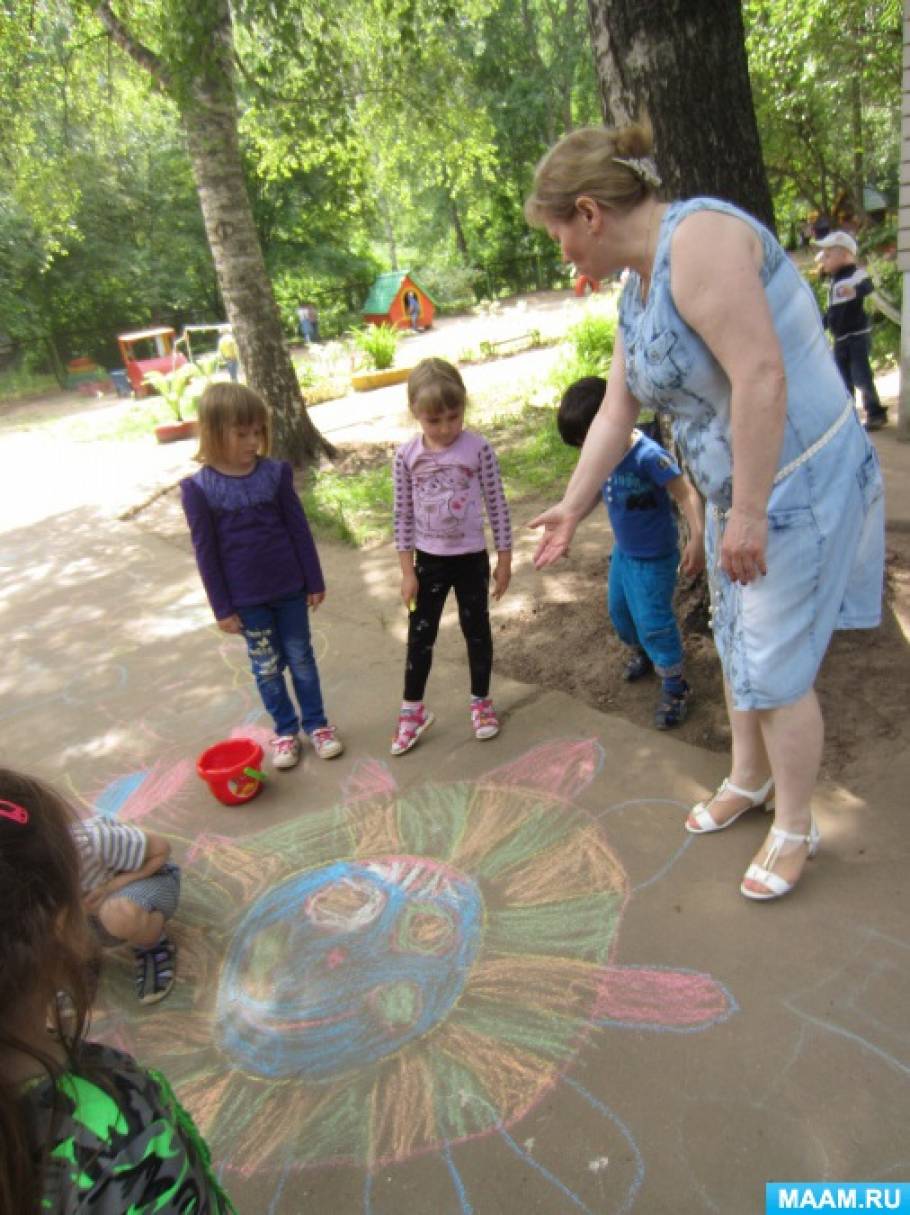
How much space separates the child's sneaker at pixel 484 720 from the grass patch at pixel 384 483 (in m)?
2.57

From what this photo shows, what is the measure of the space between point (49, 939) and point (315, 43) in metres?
7.01

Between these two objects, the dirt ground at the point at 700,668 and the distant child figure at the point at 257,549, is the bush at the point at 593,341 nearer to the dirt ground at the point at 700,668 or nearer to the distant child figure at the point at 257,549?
the dirt ground at the point at 700,668

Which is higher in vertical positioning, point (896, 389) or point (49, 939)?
point (49, 939)

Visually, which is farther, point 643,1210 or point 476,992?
point 476,992

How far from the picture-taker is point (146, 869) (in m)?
2.21

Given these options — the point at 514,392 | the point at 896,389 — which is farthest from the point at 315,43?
the point at 896,389

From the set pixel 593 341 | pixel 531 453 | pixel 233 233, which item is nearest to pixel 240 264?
pixel 233 233

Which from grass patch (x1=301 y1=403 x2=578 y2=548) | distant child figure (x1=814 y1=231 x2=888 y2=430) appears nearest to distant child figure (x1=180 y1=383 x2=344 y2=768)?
grass patch (x1=301 y1=403 x2=578 y2=548)

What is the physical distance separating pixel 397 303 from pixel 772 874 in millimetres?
19875

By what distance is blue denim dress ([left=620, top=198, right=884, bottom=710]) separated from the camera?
68.7 inches

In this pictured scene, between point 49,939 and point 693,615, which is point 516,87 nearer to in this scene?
point 693,615

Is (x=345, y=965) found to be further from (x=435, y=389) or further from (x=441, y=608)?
(x=435, y=389)

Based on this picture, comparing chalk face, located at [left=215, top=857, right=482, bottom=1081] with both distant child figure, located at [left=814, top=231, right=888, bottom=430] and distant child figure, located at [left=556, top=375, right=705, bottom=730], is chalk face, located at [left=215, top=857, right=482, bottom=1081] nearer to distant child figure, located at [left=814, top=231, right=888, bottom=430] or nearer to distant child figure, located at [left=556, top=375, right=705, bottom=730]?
distant child figure, located at [left=556, top=375, right=705, bottom=730]

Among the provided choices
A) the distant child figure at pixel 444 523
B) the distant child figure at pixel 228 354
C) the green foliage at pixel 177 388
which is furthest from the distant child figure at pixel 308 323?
the distant child figure at pixel 444 523
